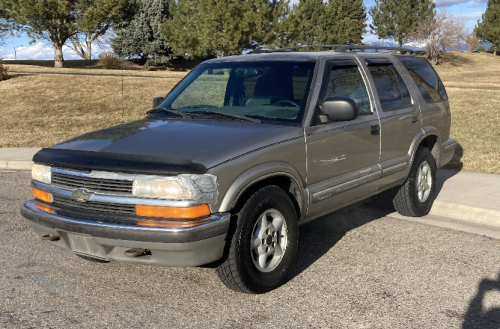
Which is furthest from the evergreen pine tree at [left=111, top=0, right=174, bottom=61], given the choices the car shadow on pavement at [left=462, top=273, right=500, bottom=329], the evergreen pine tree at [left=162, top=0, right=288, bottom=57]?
the car shadow on pavement at [left=462, top=273, right=500, bottom=329]

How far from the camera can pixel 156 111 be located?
5285mm

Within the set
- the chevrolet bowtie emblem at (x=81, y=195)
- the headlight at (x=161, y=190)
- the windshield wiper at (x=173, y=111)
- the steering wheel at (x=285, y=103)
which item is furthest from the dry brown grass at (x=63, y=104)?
the headlight at (x=161, y=190)

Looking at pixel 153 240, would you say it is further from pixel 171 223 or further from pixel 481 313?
pixel 481 313

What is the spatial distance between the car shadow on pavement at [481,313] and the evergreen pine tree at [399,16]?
63.5 metres

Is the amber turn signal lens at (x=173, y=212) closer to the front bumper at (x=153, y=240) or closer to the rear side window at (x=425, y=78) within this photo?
the front bumper at (x=153, y=240)

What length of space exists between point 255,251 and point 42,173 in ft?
5.70

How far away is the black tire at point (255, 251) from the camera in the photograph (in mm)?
3976

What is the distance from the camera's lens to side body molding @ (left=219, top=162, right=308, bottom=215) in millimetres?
3877

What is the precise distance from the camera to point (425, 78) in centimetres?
667

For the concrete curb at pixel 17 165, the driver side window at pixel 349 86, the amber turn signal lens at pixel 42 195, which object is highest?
the driver side window at pixel 349 86

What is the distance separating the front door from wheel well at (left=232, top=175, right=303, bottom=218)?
13 cm

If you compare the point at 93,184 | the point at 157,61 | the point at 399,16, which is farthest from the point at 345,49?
the point at 399,16

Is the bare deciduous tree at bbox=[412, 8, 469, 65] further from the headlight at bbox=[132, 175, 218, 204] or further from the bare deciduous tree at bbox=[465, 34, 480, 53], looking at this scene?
the headlight at bbox=[132, 175, 218, 204]

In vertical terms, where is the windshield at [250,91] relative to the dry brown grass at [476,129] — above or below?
above
